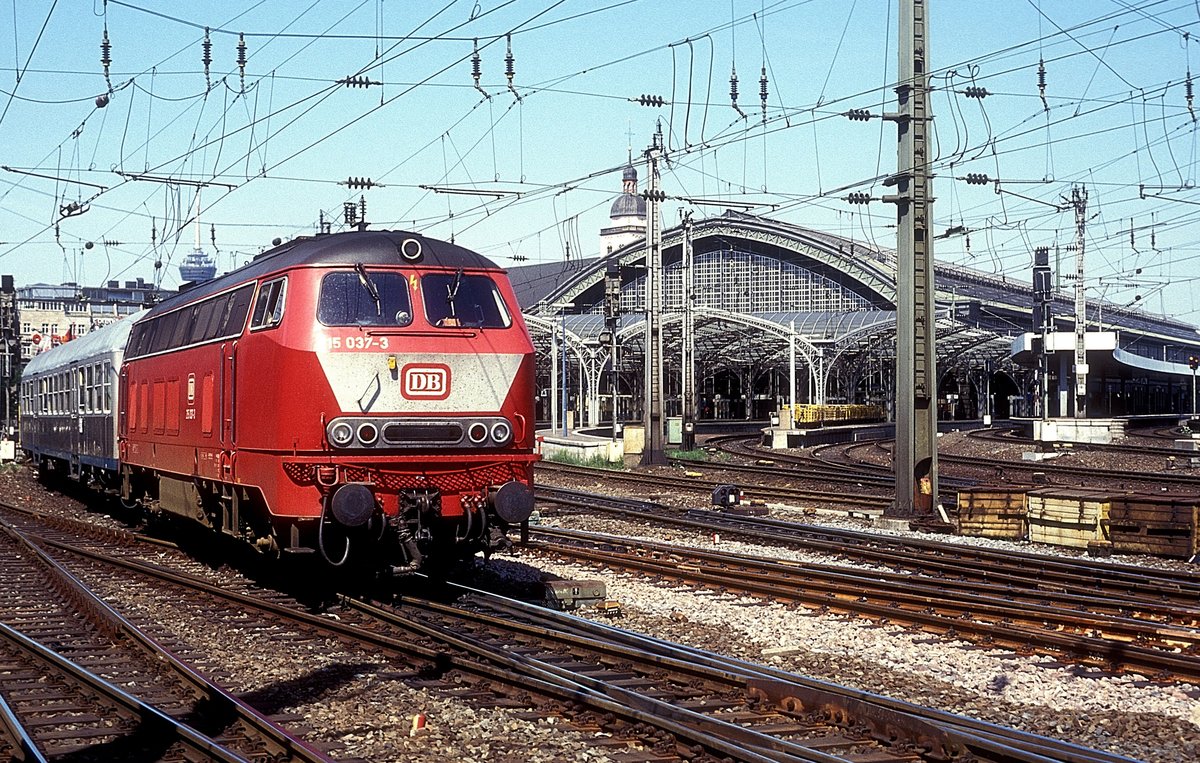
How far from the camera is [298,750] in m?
7.77

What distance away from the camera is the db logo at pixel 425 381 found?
512 inches

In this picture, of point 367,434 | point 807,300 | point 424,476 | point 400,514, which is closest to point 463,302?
point 367,434

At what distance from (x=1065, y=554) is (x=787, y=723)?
11.7 meters

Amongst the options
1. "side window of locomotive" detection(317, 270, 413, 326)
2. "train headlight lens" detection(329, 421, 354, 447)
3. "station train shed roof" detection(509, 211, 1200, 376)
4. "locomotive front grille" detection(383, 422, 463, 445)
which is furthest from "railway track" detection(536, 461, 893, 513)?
"station train shed roof" detection(509, 211, 1200, 376)

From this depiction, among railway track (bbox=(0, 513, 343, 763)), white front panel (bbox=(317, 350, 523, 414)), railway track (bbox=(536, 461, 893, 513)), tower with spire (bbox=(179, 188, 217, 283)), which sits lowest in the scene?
railway track (bbox=(0, 513, 343, 763))

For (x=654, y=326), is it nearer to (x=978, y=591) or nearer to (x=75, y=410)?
(x=75, y=410)

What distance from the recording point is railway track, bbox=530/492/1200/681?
11.4 m

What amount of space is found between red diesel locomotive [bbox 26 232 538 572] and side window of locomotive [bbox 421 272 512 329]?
1 cm

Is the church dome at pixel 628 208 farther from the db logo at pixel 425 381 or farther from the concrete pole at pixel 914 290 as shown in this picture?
the db logo at pixel 425 381

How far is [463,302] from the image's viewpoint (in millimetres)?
13633

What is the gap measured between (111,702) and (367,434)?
398 cm

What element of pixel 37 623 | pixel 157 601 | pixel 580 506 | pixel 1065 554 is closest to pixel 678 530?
pixel 580 506

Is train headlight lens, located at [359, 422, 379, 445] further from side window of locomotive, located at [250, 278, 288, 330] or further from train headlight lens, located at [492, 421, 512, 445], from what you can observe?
side window of locomotive, located at [250, 278, 288, 330]

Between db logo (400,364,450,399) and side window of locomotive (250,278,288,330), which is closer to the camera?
db logo (400,364,450,399)
